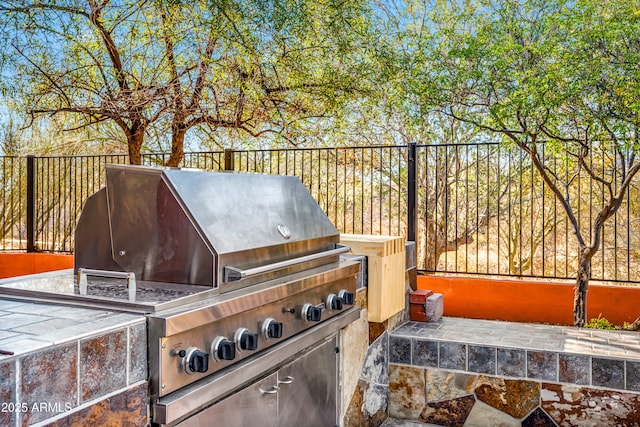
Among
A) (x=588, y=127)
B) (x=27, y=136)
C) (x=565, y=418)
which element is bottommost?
(x=565, y=418)

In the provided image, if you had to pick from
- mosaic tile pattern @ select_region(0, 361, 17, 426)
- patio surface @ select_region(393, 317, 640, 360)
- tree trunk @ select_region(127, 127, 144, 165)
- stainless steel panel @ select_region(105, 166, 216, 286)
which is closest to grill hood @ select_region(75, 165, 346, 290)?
stainless steel panel @ select_region(105, 166, 216, 286)

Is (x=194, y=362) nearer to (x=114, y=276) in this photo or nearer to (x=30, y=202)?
(x=114, y=276)

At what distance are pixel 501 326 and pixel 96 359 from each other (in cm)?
310

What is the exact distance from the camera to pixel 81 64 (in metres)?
5.20

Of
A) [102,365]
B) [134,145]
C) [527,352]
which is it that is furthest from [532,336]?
[134,145]

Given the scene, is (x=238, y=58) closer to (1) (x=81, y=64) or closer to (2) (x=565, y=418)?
(1) (x=81, y=64)

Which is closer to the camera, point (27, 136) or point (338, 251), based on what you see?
point (338, 251)

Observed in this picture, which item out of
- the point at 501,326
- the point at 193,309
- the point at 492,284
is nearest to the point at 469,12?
the point at 492,284

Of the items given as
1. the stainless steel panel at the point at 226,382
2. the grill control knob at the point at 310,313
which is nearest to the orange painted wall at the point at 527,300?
the stainless steel panel at the point at 226,382

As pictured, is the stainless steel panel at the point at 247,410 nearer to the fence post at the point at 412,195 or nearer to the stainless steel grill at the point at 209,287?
the stainless steel grill at the point at 209,287

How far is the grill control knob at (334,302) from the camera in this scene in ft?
7.51

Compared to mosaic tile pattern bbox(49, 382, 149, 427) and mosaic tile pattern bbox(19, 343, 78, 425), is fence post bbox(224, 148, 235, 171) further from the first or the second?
mosaic tile pattern bbox(19, 343, 78, 425)

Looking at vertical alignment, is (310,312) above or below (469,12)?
below

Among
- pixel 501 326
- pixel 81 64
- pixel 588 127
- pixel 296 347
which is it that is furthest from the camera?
pixel 81 64
